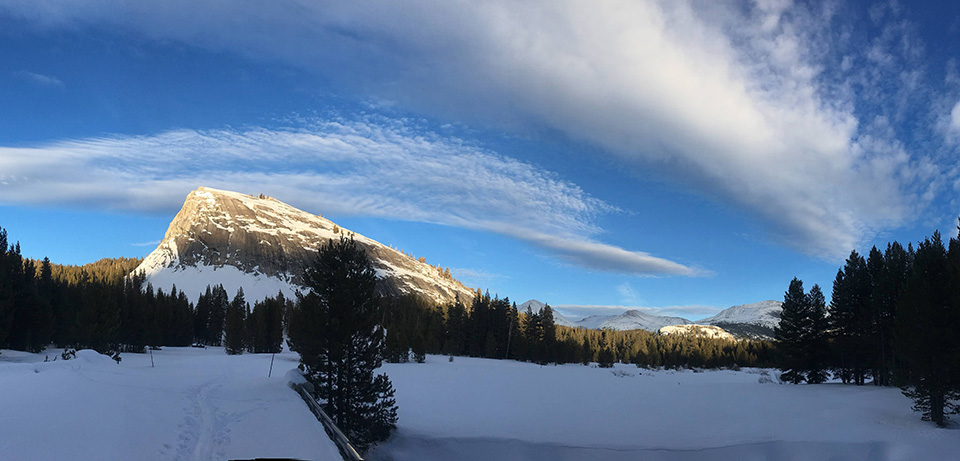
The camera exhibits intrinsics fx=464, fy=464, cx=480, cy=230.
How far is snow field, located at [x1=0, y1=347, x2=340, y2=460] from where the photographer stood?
8781 millimetres

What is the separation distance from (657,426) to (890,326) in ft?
96.1

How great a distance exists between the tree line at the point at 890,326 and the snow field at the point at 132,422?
30974 millimetres

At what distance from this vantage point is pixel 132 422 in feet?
36.7

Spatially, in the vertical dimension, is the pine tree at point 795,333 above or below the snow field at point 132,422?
above

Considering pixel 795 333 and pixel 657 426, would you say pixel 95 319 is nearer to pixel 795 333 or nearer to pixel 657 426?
pixel 657 426

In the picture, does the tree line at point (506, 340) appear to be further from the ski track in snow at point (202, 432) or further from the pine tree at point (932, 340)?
the pine tree at point (932, 340)

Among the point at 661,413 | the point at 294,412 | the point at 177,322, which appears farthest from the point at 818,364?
the point at 177,322

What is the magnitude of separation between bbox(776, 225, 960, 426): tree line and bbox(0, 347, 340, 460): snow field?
102 ft

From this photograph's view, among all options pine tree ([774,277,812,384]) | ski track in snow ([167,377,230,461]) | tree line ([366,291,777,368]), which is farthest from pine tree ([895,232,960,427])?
tree line ([366,291,777,368])

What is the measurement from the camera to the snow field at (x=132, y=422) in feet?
28.8

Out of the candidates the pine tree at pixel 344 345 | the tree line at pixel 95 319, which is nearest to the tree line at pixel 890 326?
the pine tree at pixel 344 345

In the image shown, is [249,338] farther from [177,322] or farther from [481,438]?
[481,438]

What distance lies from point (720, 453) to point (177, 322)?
309ft

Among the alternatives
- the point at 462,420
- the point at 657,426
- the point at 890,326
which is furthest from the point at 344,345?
the point at 890,326
